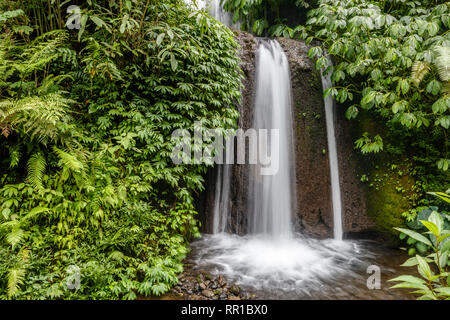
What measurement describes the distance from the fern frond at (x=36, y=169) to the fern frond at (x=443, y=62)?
5.79 metres

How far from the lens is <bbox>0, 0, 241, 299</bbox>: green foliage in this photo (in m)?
2.54

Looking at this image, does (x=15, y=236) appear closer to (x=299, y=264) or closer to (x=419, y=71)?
(x=299, y=264)

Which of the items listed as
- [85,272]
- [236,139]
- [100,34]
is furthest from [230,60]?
[85,272]

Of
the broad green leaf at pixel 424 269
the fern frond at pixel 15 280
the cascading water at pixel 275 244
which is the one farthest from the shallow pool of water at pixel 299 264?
the fern frond at pixel 15 280

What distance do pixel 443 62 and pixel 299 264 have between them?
3829 mm

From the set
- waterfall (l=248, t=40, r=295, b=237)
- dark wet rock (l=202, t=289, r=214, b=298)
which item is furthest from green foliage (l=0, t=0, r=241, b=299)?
waterfall (l=248, t=40, r=295, b=237)

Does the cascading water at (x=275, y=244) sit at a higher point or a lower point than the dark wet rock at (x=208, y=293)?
higher

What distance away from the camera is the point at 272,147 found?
5027 mm

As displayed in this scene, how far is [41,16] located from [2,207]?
336 cm

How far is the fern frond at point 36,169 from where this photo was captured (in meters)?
2.70

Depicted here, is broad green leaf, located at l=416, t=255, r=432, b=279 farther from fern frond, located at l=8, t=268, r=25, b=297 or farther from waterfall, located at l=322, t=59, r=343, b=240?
waterfall, located at l=322, t=59, r=343, b=240

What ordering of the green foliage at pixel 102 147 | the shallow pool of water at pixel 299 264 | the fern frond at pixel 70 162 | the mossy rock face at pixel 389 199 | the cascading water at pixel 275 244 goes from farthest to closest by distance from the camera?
the mossy rock face at pixel 389 199
the cascading water at pixel 275 244
the shallow pool of water at pixel 299 264
the fern frond at pixel 70 162
the green foliage at pixel 102 147

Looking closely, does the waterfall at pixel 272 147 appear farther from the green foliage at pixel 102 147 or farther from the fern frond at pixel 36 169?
the fern frond at pixel 36 169

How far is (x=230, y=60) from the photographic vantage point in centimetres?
415
